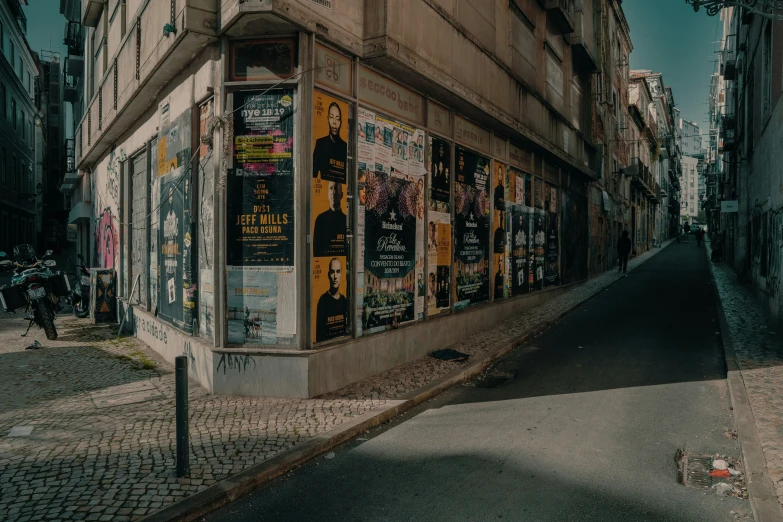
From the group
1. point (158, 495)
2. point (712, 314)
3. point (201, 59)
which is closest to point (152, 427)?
point (158, 495)

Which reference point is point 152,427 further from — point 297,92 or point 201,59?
point 201,59

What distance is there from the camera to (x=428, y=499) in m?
4.28

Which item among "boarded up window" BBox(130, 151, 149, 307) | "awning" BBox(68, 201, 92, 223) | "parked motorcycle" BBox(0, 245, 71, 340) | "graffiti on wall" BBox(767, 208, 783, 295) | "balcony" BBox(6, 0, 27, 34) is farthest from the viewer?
"balcony" BBox(6, 0, 27, 34)

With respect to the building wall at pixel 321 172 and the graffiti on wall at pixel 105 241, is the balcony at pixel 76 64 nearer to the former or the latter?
the building wall at pixel 321 172

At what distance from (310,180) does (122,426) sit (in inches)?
133

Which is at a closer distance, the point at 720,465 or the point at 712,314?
the point at 720,465

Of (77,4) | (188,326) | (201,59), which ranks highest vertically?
(77,4)

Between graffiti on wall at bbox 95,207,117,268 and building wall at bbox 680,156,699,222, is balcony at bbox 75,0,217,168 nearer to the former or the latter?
graffiti on wall at bbox 95,207,117,268

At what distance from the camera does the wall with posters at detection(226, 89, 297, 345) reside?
22.5 ft

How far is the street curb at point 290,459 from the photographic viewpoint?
397 cm

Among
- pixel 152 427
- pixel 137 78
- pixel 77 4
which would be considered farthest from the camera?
pixel 77 4

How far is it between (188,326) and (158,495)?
4.10m

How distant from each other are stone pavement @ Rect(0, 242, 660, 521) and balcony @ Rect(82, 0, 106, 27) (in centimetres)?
951

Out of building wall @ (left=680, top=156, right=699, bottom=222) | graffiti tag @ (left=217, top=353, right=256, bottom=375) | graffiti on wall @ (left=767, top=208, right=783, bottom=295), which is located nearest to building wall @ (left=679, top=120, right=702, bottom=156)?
building wall @ (left=680, top=156, right=699, bottom=222)
